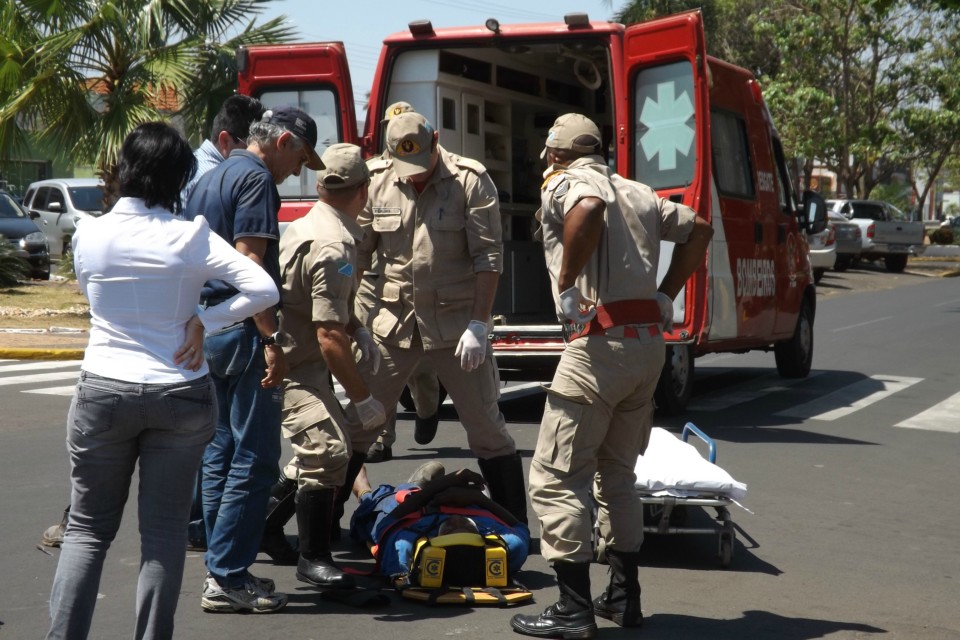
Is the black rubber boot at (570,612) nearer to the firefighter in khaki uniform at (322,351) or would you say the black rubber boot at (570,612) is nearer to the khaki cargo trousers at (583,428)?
the khaki cargo trousers at (583,428)

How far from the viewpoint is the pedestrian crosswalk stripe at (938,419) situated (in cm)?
1002

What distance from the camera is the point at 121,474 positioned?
3.74m

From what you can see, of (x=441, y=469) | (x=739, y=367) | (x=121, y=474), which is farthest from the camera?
(x=739, y=367)

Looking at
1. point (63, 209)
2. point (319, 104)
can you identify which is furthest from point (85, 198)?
point (319, 104)

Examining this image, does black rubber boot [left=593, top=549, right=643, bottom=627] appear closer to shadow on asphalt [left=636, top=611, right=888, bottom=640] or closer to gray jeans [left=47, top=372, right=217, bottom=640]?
shadow on asphalt [left=636, top=611, right=888, bottom=640]

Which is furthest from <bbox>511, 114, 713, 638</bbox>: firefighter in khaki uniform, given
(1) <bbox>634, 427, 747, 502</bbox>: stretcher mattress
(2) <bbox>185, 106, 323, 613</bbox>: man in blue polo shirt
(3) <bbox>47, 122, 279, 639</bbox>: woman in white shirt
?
(3) <bbox>47, 122, 279, 639</bbox>: woman in white shirt

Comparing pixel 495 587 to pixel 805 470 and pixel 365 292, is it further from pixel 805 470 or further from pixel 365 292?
pixel 805 470

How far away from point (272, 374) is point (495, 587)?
133 centimetres

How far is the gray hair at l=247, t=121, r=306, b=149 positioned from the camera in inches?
193

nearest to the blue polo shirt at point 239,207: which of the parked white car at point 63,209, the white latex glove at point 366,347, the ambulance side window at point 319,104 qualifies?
the white latex glove at point 366,347

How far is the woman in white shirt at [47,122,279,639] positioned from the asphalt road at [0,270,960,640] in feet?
2.94

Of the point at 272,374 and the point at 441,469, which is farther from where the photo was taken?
the point at 441,469

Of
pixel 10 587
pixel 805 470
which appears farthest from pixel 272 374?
pixel 805 470

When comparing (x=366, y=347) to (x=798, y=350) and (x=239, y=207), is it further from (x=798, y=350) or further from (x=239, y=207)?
(x=798, y=350)
